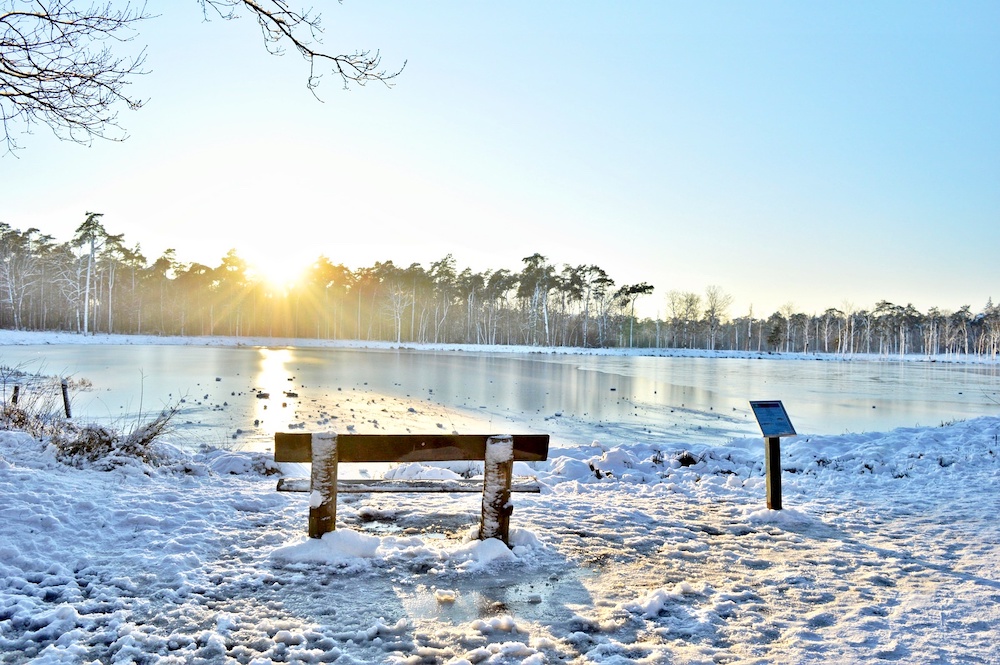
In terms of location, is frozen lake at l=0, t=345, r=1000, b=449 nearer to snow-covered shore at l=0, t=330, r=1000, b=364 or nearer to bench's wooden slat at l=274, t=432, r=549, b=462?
bench's wooden slat at l=274, t=432, r=549, b=462

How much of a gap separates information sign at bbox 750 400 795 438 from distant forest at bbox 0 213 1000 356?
7054cm

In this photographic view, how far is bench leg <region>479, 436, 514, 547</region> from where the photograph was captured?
16.1 ft


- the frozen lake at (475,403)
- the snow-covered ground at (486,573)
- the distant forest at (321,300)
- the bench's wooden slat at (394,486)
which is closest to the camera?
the snow-covered ground at (486,573)

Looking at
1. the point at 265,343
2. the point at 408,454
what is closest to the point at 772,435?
the point at 408,454

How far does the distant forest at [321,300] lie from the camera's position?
75375mm

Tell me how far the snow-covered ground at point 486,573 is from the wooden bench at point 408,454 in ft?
0.76

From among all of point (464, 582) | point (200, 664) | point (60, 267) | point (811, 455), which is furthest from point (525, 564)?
point (60, 267)

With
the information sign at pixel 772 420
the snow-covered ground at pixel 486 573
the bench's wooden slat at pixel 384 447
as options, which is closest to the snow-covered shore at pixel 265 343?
the snow-covered ground at pixel 486 573

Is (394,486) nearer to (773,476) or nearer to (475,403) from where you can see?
(773,476)

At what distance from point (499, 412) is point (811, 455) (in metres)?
8.05

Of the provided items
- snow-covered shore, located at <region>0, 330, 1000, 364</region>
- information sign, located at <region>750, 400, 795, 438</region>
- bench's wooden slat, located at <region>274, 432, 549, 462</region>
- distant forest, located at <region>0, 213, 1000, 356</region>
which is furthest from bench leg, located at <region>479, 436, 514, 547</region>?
distant forest, located at <region>0, 213, 1000, 356</region>

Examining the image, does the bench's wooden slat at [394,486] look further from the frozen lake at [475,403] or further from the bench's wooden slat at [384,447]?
the frozen lake at [475,403]

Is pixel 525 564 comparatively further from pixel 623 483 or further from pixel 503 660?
pixel 623 483

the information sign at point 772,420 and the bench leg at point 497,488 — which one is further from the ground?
the information sign at point 772,420
